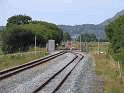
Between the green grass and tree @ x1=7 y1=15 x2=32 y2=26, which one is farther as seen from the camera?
tree @ x1=7 y1=15 x2=32 y2=26

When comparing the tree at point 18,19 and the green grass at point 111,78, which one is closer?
the green grass at point 111,78

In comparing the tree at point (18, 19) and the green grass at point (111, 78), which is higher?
the tree at point (18, 19)

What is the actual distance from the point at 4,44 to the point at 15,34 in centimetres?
277

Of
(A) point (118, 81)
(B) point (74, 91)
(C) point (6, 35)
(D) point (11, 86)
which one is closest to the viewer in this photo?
(B) point (74, 91)

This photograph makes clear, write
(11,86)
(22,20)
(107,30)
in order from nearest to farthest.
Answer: (11,86)
(107,30)
(22,20)

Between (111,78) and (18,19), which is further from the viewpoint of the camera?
(18,19)

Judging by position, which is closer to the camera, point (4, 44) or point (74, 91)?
point (74, 91)

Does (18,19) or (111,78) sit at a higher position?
(18,19)

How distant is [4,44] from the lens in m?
35.4

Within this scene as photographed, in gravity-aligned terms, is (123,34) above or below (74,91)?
above

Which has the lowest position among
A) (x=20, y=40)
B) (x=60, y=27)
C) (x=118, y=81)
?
(x=118, y=81)

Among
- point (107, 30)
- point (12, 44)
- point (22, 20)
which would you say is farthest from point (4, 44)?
point (22, 20)

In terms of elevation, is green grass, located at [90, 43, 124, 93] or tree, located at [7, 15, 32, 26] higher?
tree, located at [7, 15, 32, 26]

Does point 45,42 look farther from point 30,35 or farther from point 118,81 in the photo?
point 118,81
